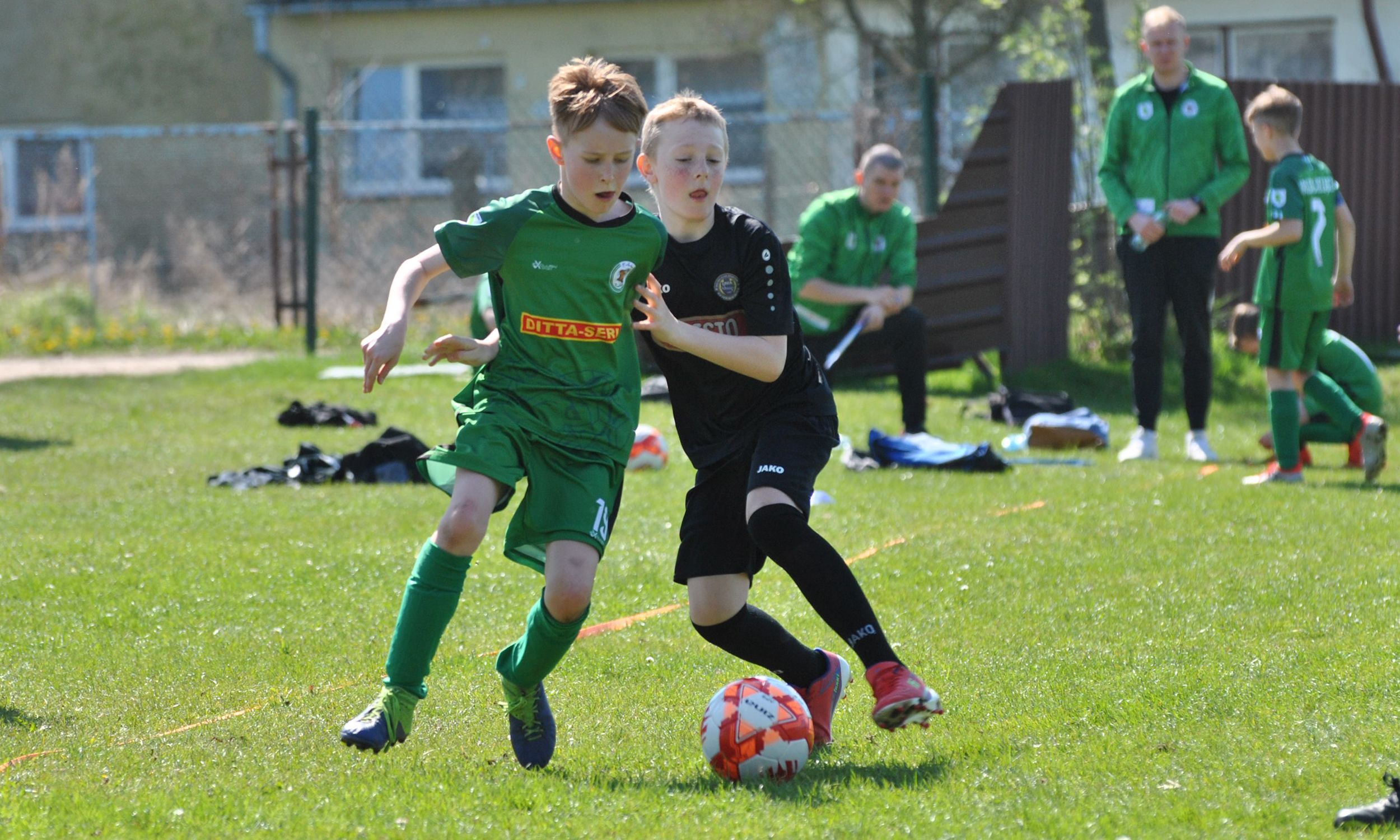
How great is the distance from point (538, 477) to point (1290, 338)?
5758 mm

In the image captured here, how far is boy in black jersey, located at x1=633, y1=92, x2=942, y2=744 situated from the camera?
3.96 m

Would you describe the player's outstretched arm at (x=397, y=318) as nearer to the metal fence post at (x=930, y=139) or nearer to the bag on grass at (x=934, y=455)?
the bag on grass at (x=934, y=455)

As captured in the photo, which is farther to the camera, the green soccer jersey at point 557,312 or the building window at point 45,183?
the building window at point 45,183

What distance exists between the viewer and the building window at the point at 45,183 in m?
18.3

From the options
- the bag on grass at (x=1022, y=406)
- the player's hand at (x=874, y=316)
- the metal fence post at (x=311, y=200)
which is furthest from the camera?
the metal fence post at (x=311, y=200)

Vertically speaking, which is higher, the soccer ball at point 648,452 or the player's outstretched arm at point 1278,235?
the player's outstretched arm at point 1278,235

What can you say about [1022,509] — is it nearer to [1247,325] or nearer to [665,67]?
[1247,325]

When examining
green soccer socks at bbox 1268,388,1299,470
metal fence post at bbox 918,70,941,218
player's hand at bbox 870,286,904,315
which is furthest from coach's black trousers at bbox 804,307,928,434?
metal fence post at bbox 918,70,941,218

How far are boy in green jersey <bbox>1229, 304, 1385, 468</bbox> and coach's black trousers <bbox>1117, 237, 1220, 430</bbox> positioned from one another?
16.1 inches

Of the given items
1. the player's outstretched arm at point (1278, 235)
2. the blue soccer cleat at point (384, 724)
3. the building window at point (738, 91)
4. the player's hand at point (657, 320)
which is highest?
the building window at point (738, 91)

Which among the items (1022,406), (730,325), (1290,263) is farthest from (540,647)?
(1022,406)

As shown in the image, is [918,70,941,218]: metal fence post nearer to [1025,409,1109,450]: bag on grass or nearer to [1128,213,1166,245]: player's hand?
[1025,409,1109,450]: bag on grass

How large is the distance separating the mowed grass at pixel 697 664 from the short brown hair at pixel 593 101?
1.61 m

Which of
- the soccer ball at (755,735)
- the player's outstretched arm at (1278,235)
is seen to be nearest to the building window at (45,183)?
the player's outstretched arm at (1278,235)
